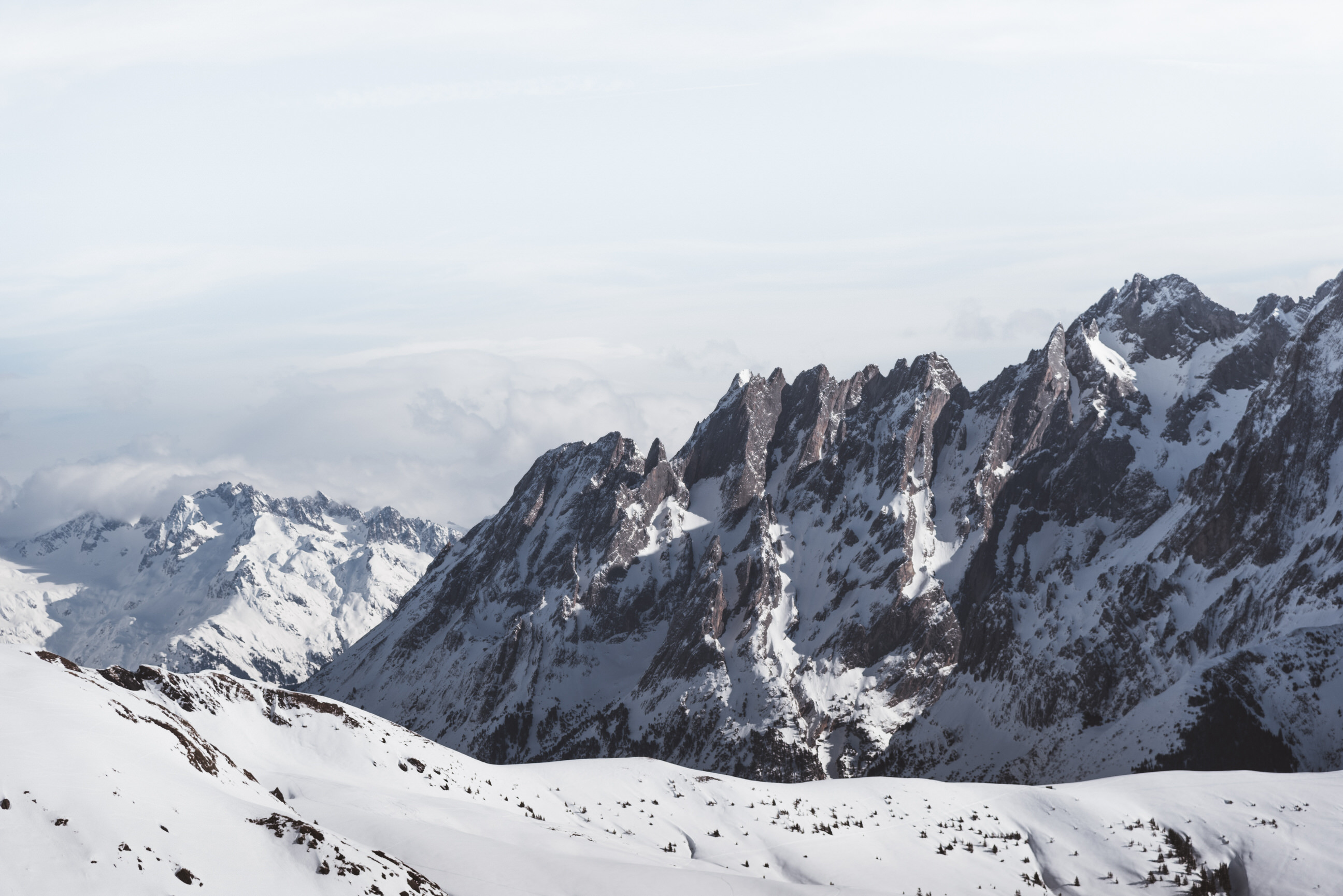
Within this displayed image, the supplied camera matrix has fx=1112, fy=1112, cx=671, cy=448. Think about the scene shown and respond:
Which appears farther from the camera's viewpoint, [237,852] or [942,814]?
[942,814]

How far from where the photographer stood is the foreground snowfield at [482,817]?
40.5m

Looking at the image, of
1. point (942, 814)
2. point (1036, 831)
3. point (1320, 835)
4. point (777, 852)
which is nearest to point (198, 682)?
point (777, 852)

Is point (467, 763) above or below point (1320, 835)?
below

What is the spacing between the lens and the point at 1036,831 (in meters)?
64.6

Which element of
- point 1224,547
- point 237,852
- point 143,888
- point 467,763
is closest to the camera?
point 143,888

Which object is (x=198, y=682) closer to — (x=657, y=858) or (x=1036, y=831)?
(x=657, y=858)

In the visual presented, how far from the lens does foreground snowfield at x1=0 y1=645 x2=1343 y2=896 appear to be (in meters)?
40.5

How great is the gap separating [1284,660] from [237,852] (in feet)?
487

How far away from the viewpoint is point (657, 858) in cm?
6069

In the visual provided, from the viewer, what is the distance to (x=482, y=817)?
65125 millimetres

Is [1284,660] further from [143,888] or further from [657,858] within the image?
[143,888]

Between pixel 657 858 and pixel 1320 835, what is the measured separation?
113 ft

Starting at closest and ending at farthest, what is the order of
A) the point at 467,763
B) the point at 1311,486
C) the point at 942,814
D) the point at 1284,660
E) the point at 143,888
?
the point at 143,888 → the point at 942,814 → the point at 467,763 → the point at 1284,660 → the point at 1311,486

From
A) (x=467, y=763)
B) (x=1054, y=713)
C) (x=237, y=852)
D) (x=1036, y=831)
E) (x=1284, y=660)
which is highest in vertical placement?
(x=237, y=852)
